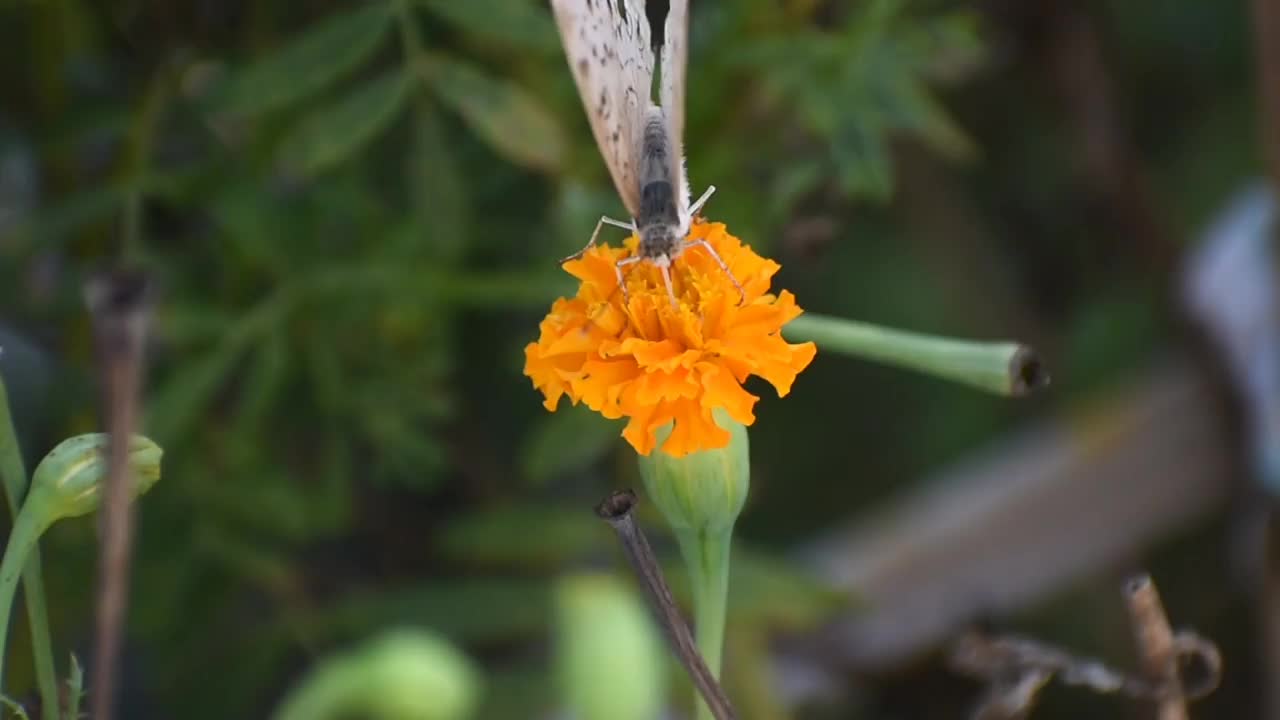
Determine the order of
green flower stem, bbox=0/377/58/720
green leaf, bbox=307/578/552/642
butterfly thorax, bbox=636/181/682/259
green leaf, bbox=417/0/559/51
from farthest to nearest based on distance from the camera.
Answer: green leaf, bbox=307/578/552/642 → green leaf, bbox=417/0/559/51 → butterfly thorax, bbox=636/181/682/259 → green flower stem, bbox=0/377/58/720

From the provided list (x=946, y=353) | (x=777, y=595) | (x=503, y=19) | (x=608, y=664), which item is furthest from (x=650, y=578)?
(x=777, y=595)

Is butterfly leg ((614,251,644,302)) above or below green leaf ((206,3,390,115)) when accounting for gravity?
below

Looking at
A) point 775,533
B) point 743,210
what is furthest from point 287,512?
point 775,533

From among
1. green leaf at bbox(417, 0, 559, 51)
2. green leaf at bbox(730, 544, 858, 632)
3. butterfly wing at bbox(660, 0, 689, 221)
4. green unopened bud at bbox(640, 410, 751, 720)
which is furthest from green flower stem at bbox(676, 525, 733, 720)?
green leaf at bbox(730, 544, 858, 632)

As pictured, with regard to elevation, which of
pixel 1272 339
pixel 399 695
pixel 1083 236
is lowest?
pixel 399 695

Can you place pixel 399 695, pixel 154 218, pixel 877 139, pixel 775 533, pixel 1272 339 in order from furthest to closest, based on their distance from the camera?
pixel 775 533, pixel 1272 339, pixel 154 218, pixel 877 139, pixel 399 695

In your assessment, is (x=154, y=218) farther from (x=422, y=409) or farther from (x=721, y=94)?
(x=721, y=94)

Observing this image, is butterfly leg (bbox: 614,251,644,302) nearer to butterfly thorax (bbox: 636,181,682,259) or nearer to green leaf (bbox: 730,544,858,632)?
butterfly thorax (bbox: 636,181,682,259)
